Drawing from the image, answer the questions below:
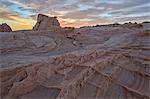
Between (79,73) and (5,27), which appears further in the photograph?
(5,27)

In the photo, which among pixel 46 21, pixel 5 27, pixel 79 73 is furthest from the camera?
pixel 5 27

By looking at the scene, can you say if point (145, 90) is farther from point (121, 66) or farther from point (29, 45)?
point (29, 45)

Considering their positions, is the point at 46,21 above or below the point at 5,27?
above

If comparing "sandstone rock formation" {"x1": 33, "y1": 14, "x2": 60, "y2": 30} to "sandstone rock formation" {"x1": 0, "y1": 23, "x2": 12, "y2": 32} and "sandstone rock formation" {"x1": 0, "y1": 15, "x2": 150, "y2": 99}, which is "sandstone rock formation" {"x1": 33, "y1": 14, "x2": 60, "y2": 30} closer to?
"sandstone rock formation" {"x1": 0, "y1": 23, "x2": 12, "y2": 32}

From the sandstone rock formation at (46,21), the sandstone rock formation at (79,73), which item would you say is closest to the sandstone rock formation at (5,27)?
the sandstone rock formation at (46,21)

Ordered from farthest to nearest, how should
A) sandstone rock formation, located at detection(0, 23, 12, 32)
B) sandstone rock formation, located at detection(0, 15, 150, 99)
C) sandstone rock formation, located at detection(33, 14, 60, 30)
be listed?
sandstone rock formation, located at detection(0, 23, 12, 32) < sandstone rock formation, located at detection(33, 14, 60, 30) < sandstone rock formation, located at detection(0, 15, 150, 99)

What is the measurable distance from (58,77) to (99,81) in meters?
0.64

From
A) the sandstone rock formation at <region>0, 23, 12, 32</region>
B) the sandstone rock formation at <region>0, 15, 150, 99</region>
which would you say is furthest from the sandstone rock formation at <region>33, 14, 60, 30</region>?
the sandstone rock formation at <region>0, 15, 150, 99</region>

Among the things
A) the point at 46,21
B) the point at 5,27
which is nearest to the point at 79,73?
the point at 46,21

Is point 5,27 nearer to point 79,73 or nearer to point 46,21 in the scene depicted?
point 46,21

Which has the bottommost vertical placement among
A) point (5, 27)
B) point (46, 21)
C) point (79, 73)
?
point (79, 73)

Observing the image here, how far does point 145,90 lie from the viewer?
4.56m

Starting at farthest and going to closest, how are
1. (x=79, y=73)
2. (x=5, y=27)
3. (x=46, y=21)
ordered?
1. (x=5, y=27)
2. (x=46, y=21)
3. (x=79, y=73)

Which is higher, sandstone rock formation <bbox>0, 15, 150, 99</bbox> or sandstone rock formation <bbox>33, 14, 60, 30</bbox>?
sandstone rock formation <bbox>33, 14, 60, 30</bbox>
